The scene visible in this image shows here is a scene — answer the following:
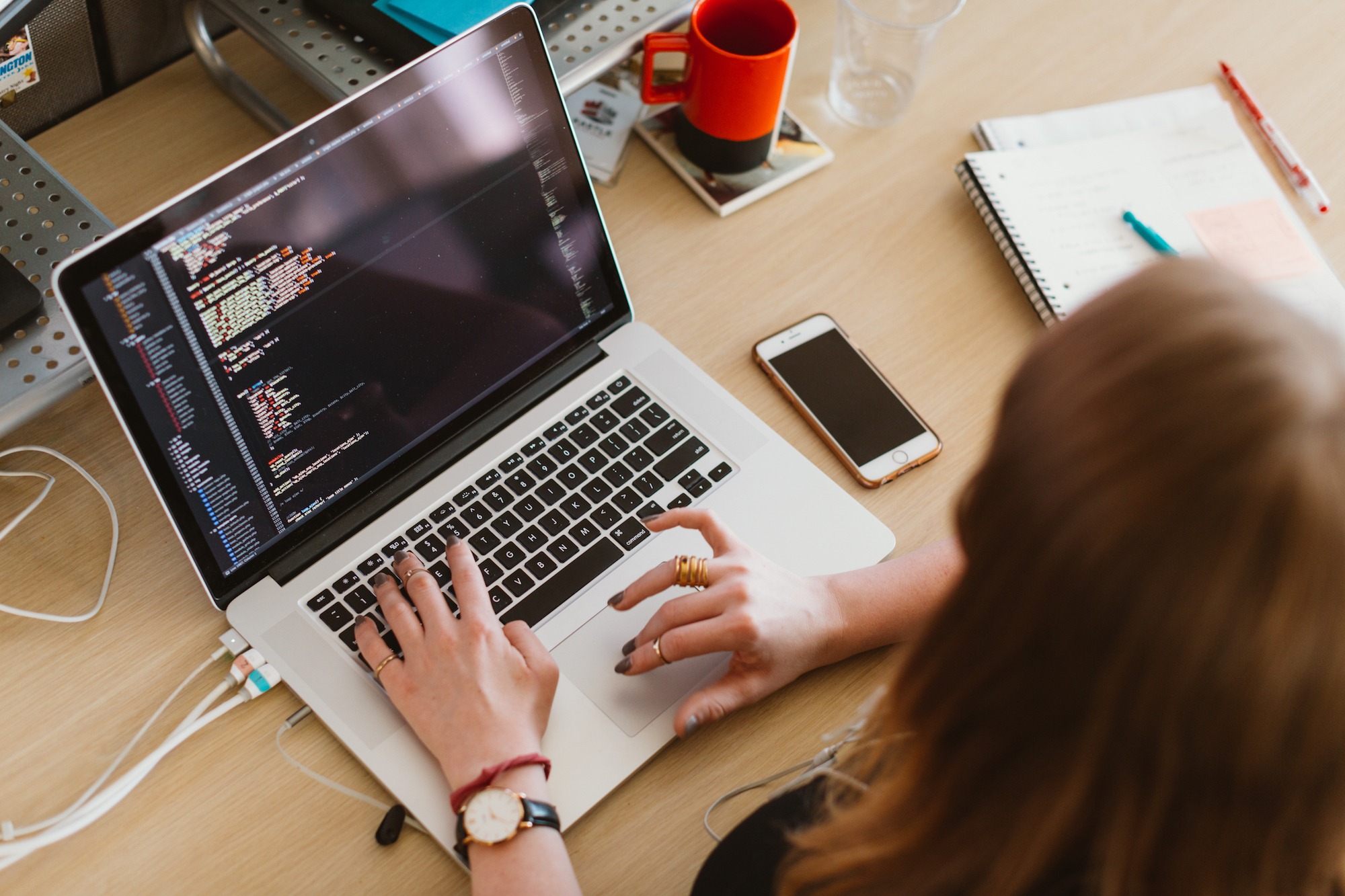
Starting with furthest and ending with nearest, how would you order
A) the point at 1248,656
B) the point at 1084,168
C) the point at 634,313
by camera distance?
the point at 1084,168 → the point at 634,313 → the point at 1248,656

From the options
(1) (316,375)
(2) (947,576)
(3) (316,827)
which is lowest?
(3) (316,827)

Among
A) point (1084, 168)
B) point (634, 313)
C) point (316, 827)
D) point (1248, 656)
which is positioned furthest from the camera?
point (1084, 168)

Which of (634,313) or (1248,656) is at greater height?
(1248,656)

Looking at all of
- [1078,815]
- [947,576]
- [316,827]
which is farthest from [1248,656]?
[316,827]

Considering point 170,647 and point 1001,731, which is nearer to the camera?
point 1001,731

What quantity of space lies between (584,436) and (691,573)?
0.56 feet

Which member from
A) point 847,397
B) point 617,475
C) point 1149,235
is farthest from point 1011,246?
point 617,475

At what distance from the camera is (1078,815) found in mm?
432

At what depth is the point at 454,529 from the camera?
2.52 feet

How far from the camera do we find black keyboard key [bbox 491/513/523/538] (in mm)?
770

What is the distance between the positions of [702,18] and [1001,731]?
752 millimetres

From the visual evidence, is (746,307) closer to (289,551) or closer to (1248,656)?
(289,551)

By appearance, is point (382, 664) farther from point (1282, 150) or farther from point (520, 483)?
point (1282, 150)

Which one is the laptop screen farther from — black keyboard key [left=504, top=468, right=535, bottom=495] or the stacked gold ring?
the stacked gold ring
